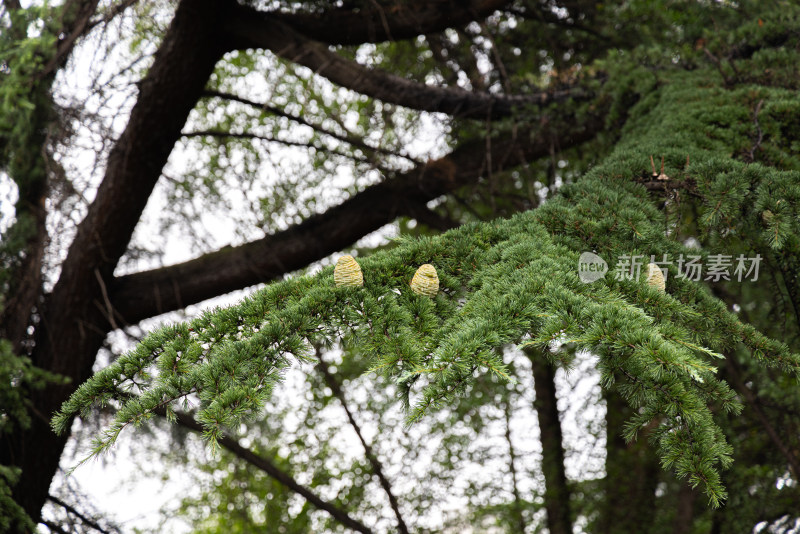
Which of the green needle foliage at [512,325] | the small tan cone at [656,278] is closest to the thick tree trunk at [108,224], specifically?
the green needle foliage at [512,325]

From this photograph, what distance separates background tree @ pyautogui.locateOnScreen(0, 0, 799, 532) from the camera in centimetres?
173

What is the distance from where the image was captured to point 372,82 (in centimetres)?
471

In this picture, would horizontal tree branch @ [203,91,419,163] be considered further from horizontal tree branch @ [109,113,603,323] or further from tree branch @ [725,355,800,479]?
tree branch @ [725,355,800,479]

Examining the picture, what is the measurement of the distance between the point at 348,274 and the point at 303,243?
340 centimetres

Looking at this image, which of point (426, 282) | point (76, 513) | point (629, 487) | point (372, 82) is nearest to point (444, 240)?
point (426, 282)

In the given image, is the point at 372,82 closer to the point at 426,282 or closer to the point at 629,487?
the point at 426,282

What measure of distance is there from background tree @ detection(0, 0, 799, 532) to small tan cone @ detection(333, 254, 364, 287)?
44mm

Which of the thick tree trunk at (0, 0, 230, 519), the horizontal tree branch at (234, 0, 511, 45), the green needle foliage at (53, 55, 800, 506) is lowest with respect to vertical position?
the green needle foliage at (53, 55, 800, 506)

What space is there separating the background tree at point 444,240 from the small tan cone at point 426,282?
2.1 inches

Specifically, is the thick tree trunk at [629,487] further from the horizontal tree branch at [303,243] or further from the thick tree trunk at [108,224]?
the thick tree trunk at [108,224]

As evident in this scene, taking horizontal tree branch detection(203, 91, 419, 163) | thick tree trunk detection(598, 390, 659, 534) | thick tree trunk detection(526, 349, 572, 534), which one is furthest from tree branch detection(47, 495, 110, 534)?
thick tree trunk detection(598, 390, 659, 534)

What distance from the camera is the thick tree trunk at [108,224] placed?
4.46m

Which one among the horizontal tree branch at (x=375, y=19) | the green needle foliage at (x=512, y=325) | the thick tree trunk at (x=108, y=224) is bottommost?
the green needle foliage at (x=512, y=325)

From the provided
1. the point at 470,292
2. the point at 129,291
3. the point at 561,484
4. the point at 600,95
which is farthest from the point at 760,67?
the point at 129,291
